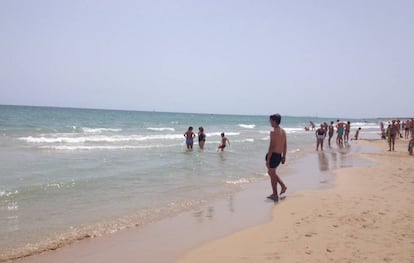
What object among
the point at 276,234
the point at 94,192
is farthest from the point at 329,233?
the point at 94,192

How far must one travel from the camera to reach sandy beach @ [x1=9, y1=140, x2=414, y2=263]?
4496 mm

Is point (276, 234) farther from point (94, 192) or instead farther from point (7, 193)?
point (7, 193)

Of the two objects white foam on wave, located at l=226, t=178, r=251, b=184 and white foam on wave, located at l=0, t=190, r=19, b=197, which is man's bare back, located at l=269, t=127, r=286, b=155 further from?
white foam on wave, located at l=0, t=190, r=19, b=197

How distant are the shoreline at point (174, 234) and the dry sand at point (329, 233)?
0.93 feet

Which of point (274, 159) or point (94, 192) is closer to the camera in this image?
point (274, 159)

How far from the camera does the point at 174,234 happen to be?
18.3ft

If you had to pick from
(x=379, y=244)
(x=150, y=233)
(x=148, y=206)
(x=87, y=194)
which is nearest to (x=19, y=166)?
(x=87, y=194)

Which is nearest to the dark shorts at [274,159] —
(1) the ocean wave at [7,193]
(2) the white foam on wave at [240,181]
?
(2) the white foam on wave at [240,181]

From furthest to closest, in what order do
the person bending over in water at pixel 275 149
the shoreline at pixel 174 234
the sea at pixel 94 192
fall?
1. the person bending over in water at pixel 275 149
2. the sea at pixel 94 192
3. the shoreline at pixel 174 234

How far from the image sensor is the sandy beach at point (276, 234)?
4496mm

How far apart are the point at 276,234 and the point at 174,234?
1379 millimetres

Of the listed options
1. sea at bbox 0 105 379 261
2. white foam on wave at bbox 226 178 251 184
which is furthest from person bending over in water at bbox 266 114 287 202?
white foam on wave at bbox 226 178 251 184

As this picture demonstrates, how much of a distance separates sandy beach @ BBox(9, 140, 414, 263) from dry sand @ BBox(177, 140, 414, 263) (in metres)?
0.01

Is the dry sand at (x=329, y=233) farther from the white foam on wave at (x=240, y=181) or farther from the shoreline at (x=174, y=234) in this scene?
the white foam on wave at (x=240, y=181)
